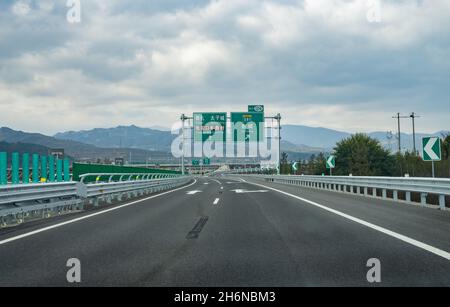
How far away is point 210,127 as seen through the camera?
160 ft

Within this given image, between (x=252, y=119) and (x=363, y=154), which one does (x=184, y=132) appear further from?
(x=363, y=154)

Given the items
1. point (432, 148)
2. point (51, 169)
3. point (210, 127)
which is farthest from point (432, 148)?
point (210, 127)

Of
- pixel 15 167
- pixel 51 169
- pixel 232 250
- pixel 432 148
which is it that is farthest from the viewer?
pixel 51 169

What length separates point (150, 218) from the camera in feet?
39.9

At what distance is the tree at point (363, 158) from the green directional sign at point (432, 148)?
62.2 meters

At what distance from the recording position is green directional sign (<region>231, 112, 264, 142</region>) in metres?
48.5

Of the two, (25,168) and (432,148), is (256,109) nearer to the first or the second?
(432,148)

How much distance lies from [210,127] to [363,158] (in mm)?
38427

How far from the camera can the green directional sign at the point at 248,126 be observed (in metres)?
48.5

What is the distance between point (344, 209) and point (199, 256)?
820 centimetres

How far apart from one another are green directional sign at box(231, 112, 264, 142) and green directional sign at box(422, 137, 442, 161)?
3239cm

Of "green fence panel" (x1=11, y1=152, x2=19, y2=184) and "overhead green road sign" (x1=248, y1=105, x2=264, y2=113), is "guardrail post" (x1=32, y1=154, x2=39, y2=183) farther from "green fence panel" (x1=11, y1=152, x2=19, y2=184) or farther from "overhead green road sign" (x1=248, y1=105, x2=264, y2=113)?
"overhead green road sign" (x1=248, y1=105, x2=264, y2=113)

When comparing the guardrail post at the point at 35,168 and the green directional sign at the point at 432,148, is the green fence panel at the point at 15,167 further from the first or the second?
the green directional sign at the point at 432,148
